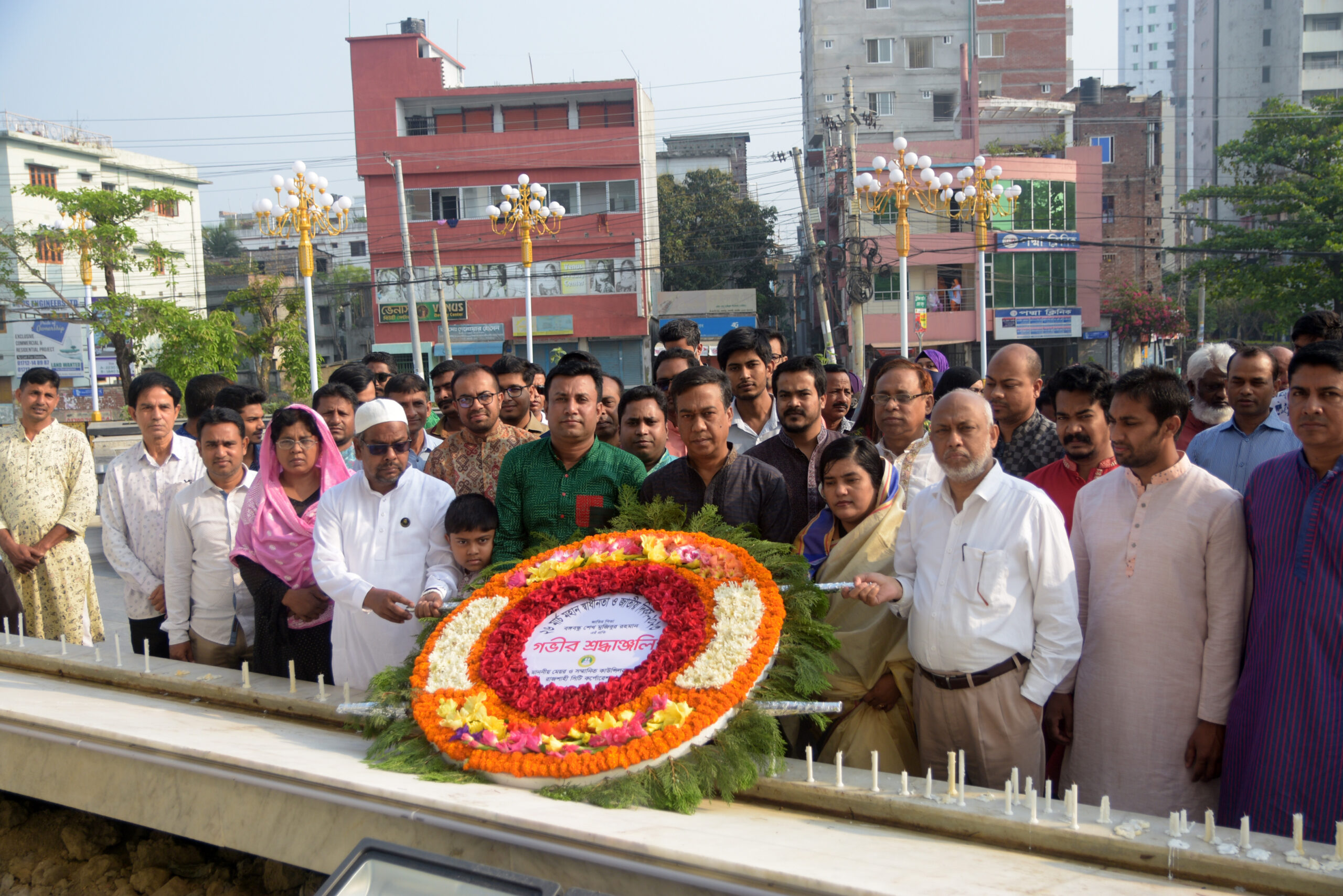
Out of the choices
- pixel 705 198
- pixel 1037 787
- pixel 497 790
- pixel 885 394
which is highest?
pixel 705 198

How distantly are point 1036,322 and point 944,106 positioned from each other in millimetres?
14002

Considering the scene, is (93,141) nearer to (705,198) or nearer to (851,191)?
(705,198)

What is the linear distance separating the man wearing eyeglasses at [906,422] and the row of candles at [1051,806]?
134cm

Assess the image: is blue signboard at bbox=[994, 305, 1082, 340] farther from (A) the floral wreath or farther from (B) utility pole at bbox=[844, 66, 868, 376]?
(A) the floral wreath

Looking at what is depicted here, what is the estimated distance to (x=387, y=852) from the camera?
217cm

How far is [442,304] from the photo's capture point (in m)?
28.3

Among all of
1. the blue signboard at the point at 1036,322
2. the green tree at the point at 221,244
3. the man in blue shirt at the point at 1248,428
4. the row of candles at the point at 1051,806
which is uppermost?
the green tree at the point at 221,244

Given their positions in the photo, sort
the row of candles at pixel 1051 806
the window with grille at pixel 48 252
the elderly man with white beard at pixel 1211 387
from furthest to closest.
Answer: the window with grille at pixel 48 252, the elderly man with white beard at pixel 1211 387, the row of candles at pixel 1051 806

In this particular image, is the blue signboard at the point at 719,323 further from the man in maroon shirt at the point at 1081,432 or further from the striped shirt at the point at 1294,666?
the striped shirt at the point at 1294,666

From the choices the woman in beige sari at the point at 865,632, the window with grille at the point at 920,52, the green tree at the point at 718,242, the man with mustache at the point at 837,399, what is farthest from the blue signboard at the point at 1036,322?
the woman in beige sari at the point at 865,632

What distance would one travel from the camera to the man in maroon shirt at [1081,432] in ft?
12.6

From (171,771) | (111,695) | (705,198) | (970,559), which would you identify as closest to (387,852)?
(171,771)

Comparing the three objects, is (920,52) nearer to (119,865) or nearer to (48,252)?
(48,252)

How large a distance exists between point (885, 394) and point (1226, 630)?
1.51 m
